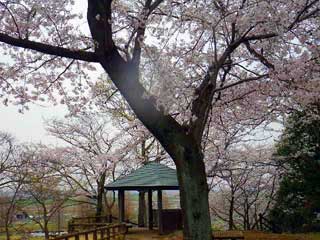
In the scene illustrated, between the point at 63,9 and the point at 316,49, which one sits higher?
the point at 63,9

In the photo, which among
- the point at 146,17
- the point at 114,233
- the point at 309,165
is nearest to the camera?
the point at 146,17

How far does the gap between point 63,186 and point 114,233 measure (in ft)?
33.2

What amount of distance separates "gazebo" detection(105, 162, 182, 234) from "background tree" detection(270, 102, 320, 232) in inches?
157

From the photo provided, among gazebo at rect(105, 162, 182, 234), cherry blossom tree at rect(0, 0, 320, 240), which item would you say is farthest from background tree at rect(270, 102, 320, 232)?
cherry blossom tree at rect(0, 0, 320, 240)

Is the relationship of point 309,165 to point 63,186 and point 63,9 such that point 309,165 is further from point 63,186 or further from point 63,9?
point 63,186

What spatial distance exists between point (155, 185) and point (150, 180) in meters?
0.44

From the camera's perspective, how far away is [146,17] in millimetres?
5598

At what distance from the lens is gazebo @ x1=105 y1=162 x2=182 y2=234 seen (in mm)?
12430

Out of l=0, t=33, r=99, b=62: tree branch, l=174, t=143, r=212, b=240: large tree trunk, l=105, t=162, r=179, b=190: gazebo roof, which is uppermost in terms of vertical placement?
l=0, t=33, r=99, b=62: tree branch

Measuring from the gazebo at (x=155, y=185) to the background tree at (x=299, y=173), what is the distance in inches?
157

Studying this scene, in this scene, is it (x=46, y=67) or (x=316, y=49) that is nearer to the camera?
(x=316, y=49)

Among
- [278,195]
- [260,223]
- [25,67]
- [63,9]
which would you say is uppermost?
[63,9]

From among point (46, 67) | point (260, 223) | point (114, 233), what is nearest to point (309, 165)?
point (260, 223)

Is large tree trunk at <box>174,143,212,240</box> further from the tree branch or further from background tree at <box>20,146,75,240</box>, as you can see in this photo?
background tree at <box>20,146,75,240</box>
